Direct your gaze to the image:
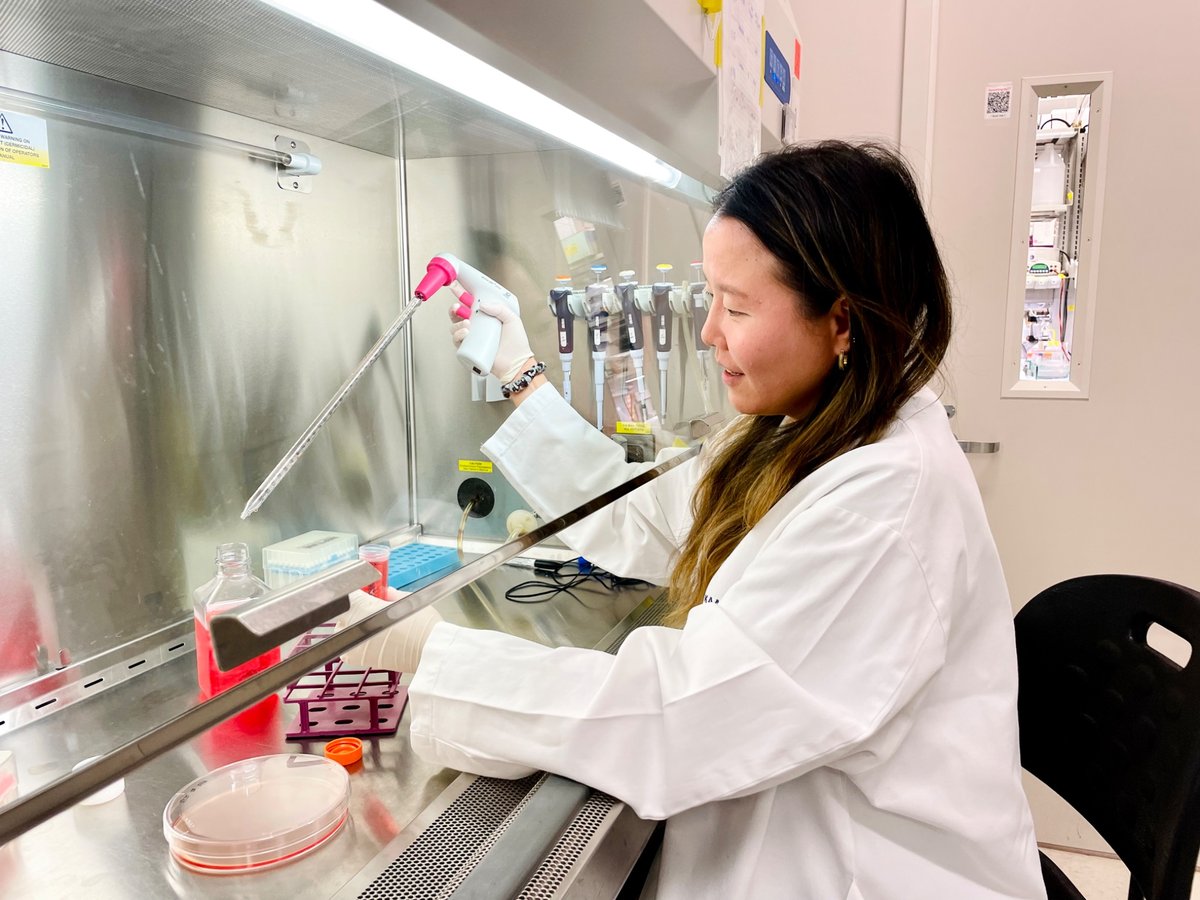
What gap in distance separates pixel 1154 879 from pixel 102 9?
1400 mm

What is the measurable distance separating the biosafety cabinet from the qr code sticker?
3.56ft

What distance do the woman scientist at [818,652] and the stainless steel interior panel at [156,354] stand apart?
42cm

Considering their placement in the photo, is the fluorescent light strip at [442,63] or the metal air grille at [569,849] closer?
→ the metal air grille at [569,849]

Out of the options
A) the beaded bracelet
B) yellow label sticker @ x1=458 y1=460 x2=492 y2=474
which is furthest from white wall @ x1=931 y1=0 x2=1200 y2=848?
yellow label sticker @ x1=458 y1=460 x2=492 y2=474

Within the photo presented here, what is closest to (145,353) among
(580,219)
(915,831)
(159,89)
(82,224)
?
(82,224)

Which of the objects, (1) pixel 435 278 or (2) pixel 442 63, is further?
(1) pixel 435 278

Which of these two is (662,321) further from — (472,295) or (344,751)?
(344,751)

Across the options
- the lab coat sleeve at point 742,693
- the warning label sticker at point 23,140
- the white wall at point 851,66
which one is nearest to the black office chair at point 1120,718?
the lab coat sleeve at point 742,693

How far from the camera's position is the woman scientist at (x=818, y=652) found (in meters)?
0.71

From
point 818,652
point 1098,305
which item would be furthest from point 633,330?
point 1098,305

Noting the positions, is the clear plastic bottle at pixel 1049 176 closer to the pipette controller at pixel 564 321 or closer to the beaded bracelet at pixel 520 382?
the pipette controller at pixel 564 321

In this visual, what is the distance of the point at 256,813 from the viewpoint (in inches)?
27.4

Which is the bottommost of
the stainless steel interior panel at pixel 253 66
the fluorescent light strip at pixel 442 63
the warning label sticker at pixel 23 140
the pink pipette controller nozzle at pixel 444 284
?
the pink pipette controller nozzle at pixel 444 284

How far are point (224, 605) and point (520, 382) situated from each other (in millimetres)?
616
